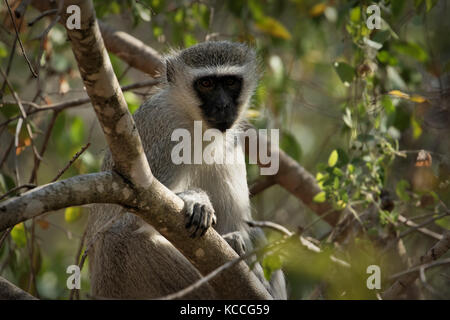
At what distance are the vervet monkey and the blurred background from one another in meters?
0.40

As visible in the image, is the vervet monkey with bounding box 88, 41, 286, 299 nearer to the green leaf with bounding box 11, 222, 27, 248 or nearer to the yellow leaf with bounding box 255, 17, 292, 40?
the green leaf with bounding box 11, 222, 27, 248

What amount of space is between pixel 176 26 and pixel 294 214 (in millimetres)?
2529

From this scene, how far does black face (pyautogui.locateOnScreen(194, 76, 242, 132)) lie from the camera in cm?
430

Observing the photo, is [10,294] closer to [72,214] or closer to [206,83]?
[72,214]

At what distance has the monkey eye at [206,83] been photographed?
4516mm

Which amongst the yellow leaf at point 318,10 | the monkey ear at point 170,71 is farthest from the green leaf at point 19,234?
the yellow leaf at point 318,10

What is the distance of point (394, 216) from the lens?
373cm

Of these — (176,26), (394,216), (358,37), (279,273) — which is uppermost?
(176,26)

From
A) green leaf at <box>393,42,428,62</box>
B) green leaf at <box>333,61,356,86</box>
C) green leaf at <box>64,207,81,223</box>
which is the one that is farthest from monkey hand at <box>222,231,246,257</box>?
green leaf at <box>393,42,428,62</box>

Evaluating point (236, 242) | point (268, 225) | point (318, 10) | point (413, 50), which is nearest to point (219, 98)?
point (236, 242)

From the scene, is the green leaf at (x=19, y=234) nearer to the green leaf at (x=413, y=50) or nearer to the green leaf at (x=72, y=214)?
the green leaf at (x=72, y=214)

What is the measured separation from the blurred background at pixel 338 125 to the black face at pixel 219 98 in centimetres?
64

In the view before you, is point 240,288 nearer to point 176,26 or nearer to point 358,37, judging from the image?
Result: point 358,37
